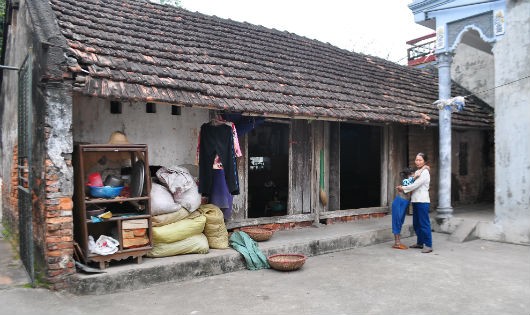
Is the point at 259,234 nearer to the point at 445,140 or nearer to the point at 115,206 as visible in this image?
the point at 115,206

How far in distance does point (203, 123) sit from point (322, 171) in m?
3.20

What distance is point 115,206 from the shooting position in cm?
635

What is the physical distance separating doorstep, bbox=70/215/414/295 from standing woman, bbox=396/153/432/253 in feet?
3.18

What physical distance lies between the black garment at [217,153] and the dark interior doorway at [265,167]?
3.07 meters

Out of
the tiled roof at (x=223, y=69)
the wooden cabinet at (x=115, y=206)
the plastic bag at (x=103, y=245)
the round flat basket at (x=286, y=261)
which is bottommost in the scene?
the round flat basket at (x=286, y=261)

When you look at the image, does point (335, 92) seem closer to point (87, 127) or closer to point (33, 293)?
point (87, 127)

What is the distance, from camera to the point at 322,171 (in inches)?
371

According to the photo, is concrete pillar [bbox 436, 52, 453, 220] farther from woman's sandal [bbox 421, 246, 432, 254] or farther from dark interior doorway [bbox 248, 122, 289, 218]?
dark interior doorway [bbox 248, 122, 289, 218]

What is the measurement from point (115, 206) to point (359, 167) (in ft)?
26.2

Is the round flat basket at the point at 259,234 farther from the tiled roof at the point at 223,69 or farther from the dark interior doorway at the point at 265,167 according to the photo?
the dark interior doorway at the point at 265,167

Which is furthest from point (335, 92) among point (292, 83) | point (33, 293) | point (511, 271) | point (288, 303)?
point (33, 293)

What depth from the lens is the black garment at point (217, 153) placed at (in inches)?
276

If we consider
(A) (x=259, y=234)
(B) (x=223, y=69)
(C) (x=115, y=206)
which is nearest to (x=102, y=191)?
(C) (x=115, y=206)

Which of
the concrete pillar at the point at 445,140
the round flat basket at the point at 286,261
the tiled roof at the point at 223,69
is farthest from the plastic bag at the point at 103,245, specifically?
the concrete pillar at the point at 445,140
